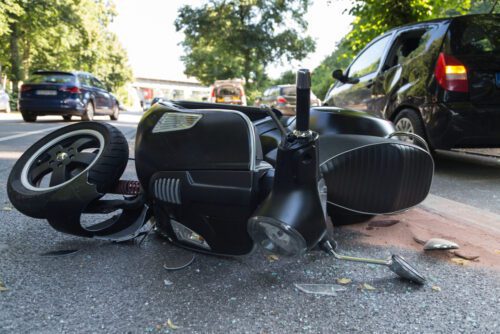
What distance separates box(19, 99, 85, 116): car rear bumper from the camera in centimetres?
1262

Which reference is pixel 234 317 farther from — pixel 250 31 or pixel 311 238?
pixel 250 31

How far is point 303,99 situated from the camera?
152 cm

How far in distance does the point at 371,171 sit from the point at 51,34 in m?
29.1

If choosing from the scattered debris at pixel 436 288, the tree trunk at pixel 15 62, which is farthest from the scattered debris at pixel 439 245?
the tree trunk at pixel 15 62

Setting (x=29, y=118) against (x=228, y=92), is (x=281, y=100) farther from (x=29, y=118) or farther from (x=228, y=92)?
(x=29, y=118)

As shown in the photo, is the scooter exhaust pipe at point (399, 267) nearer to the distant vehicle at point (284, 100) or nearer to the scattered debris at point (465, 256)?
the scattered debris at point (465, 256)

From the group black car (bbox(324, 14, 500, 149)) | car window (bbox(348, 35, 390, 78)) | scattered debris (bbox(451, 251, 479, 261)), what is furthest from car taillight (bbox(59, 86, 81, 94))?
scattered debris (bbox(451, 251, 479, 261))

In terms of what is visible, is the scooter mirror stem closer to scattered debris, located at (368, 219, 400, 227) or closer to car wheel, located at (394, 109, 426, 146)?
scattered debris, located at (368, 219, 400, 227)

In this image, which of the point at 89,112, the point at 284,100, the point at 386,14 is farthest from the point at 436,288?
the point at 284,100

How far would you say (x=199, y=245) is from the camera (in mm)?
1957

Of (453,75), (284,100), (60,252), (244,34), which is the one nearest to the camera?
(60,252)

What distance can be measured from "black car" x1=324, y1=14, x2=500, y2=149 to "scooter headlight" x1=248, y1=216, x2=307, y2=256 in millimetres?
3343

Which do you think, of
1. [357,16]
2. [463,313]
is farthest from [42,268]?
[357,16]

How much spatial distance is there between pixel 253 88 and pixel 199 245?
37.5m
